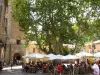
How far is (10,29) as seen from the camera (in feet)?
165

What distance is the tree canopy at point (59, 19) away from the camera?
31.4m

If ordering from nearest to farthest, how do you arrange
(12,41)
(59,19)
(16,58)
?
(59,19) → (12,41) → (16,58)

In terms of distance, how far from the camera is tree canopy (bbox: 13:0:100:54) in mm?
31417

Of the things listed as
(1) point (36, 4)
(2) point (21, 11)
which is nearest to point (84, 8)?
(1) point (36, 4)

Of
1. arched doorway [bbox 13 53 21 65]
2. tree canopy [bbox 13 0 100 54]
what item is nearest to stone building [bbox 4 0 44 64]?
arched doorway [bbox 13 53 21 65]

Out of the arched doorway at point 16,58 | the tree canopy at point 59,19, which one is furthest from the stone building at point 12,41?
the tree canopy at point 59,19

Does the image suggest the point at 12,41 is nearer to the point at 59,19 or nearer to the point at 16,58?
the point at 16,58

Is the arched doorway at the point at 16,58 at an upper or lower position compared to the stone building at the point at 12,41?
lower

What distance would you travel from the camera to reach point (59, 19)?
31.6m

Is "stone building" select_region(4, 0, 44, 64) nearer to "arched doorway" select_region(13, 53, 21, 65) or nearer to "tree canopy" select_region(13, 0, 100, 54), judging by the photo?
"arched doorway" select_region(13, 53, 21, 65)

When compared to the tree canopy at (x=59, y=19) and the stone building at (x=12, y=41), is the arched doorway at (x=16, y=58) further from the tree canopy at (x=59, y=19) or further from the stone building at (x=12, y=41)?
the tree canopy at (x=59, y=19)

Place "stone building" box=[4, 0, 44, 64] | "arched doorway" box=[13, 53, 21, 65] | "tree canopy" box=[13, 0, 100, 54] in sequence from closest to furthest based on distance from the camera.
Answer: "tree canopy" box=[13, 0, 100, 54]
"stone building" box=[4, 0, 44, 64]
"arched doorway" box=[13, 53, 21, 65]

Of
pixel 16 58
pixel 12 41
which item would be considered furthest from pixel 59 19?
pixel 16 58

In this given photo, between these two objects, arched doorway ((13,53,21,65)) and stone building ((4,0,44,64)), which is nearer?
stone building ((4,0,44,64))
